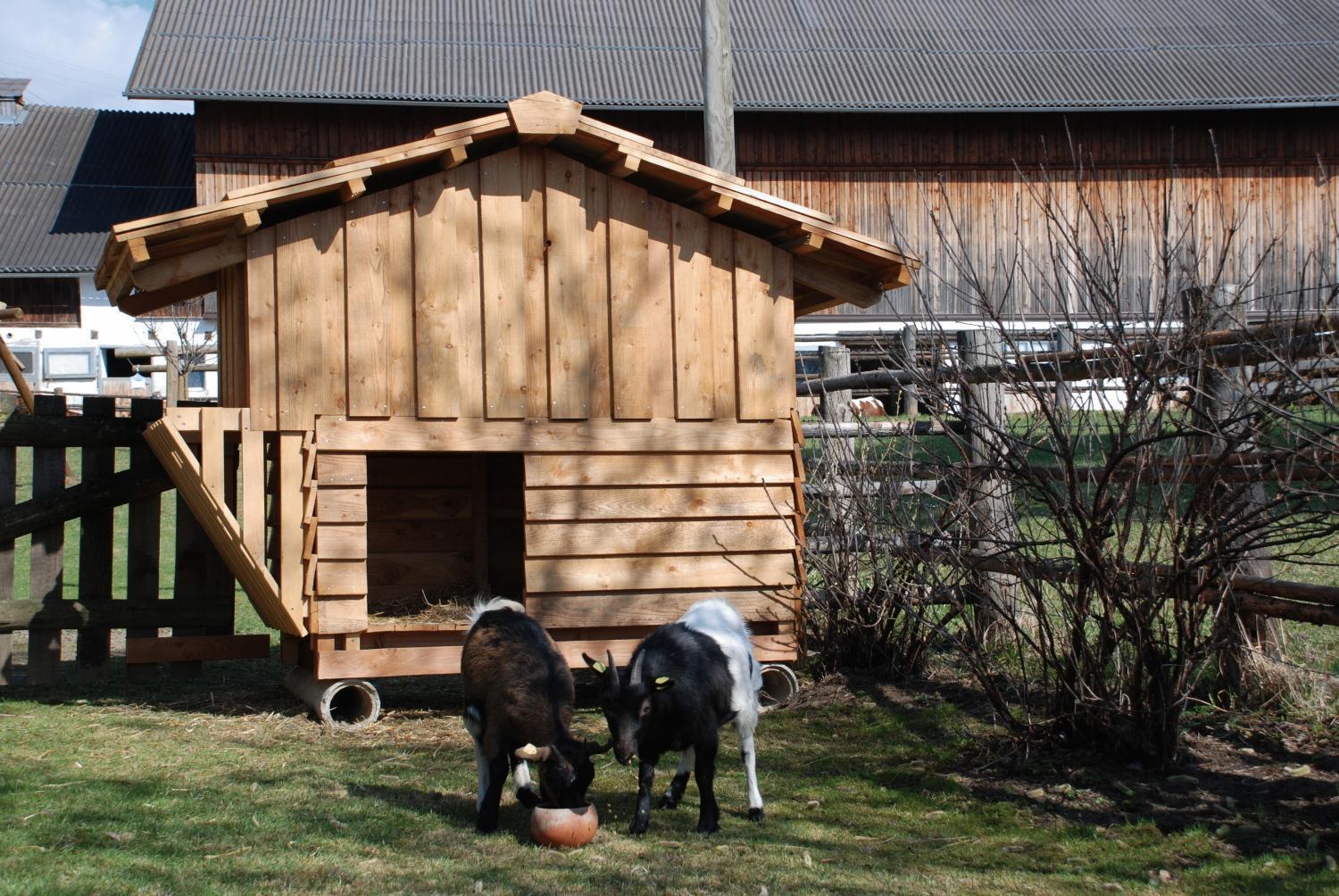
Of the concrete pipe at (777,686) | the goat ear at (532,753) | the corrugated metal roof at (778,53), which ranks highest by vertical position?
the corrugated metal roof at (778,53)

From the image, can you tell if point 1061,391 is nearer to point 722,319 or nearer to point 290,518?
point 722,319

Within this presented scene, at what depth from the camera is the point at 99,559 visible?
32.6 feet

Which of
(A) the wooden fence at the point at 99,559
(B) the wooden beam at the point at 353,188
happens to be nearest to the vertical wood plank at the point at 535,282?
(B) the wooden beam at the point at 353,188

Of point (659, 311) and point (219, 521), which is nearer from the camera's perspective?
point (219, 521)

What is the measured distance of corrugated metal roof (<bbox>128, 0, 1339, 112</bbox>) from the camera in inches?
1017

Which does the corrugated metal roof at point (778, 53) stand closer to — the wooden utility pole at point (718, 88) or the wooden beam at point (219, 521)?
the wooden utility pole at point (718, 88)

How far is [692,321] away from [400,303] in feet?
6.54

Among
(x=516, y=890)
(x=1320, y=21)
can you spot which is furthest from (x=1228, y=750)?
(x=1320, y=21)

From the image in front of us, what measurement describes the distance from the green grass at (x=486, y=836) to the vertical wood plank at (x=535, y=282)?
2323 mm

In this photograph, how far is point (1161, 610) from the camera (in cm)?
682

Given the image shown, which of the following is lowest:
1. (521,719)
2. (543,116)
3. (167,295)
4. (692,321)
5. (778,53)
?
(521,719)

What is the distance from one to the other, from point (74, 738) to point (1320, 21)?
31090 millimetres

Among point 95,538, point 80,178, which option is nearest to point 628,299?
point 95,538

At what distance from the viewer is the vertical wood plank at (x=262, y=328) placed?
8312mm
